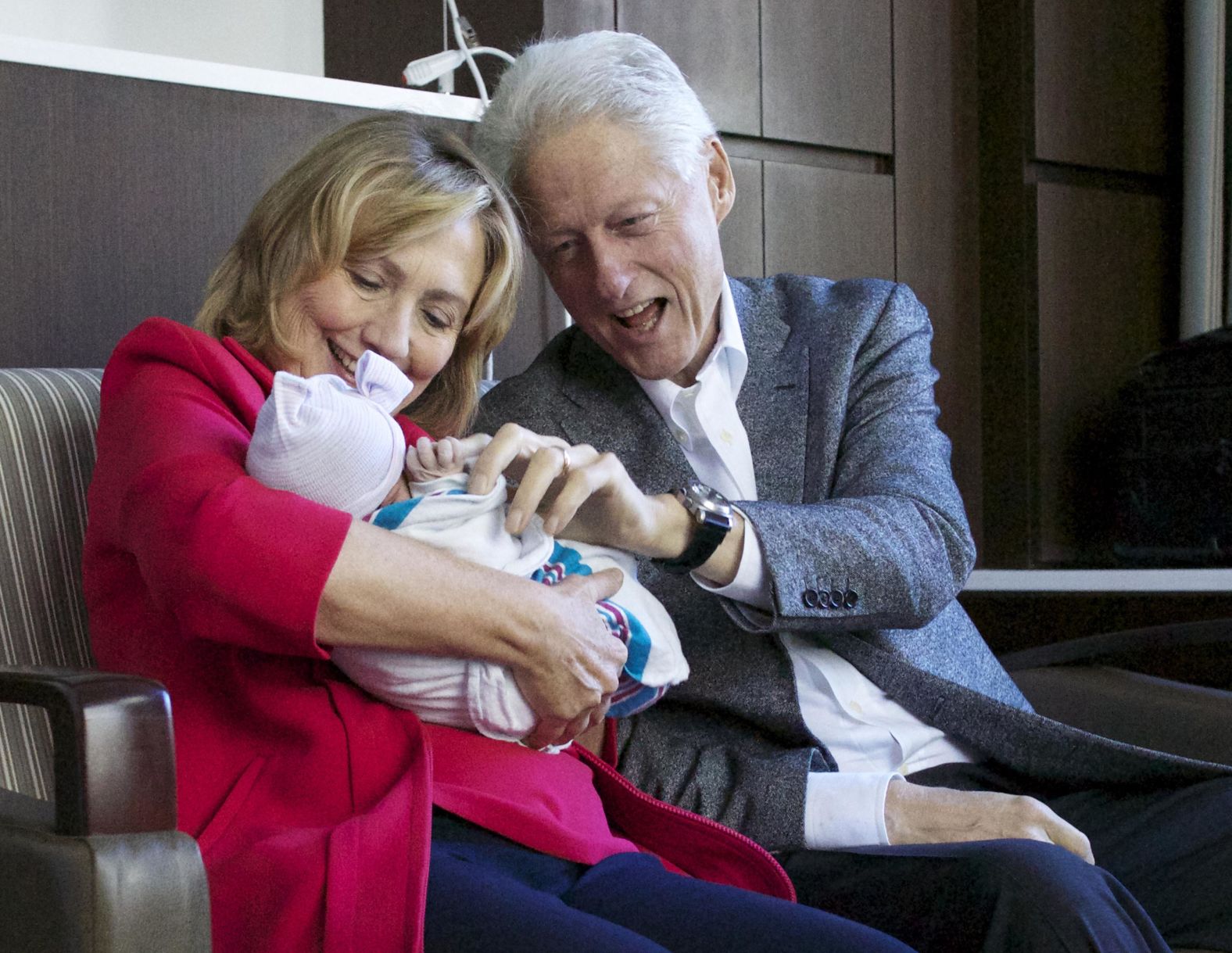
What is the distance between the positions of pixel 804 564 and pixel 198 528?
24.4 inches

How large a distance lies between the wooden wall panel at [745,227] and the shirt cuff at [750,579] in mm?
1579

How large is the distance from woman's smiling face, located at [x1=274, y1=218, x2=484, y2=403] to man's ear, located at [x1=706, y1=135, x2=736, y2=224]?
467mm

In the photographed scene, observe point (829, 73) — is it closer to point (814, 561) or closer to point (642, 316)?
point (642, 316)

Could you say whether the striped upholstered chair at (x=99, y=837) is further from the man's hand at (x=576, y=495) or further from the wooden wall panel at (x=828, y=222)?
the wooden wall panel at (x=828, y=222)

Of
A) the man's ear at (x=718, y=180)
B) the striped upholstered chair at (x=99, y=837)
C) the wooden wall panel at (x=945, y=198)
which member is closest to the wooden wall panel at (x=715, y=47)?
the wooden wall panel at (x=945, y=198)

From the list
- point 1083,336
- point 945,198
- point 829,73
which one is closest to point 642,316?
point 829,73

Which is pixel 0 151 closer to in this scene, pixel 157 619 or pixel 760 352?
pixel 157 619

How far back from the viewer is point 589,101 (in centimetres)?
150

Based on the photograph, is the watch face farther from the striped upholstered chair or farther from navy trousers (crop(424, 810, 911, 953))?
the striped upholstered chair

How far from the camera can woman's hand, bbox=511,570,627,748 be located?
1021mm

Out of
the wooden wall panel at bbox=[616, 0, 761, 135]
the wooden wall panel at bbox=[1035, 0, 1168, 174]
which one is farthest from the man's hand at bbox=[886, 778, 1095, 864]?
the wooden wall panel at bbox=[1035, 0, 1168, 174]

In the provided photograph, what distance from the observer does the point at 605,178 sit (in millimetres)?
1499

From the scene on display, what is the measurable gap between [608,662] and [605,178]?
25.5 inches

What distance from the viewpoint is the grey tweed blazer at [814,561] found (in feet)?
4.38
